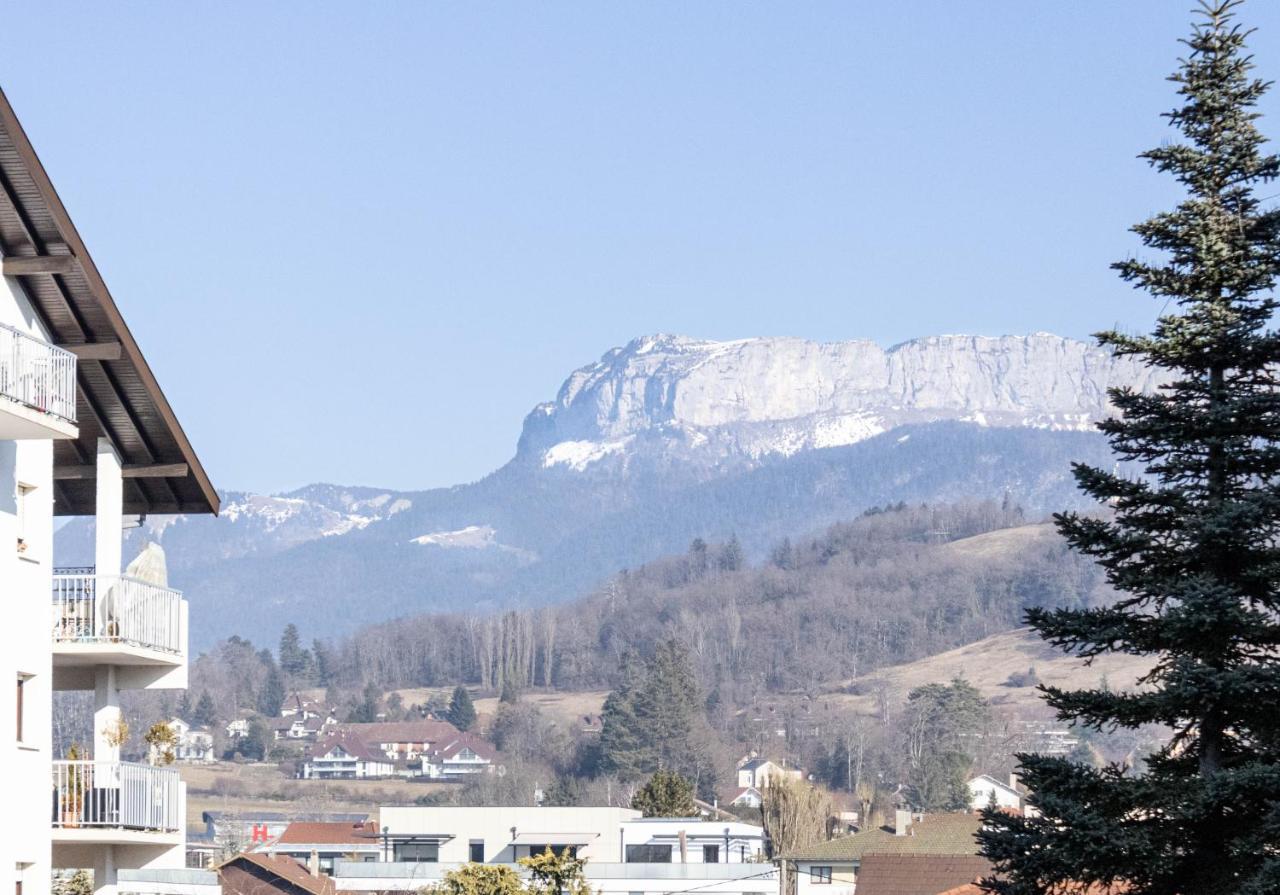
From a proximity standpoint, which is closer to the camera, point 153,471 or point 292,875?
point 153,471

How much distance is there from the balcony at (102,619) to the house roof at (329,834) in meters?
82.5

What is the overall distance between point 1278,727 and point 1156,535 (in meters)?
2.43

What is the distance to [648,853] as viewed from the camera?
340ft

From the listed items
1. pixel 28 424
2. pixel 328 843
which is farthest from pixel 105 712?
pixel 328 843

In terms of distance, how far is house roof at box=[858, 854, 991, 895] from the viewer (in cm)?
6725

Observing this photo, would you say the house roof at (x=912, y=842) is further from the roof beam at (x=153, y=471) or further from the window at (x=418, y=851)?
the roof beam at (x=153, y=471)

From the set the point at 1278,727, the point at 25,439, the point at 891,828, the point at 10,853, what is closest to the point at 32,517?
the point at 25,439

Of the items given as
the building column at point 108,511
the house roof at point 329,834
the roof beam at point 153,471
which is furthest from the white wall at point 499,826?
the building column at point 108,511

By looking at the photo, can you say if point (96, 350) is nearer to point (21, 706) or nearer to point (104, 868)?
point (21, 706)

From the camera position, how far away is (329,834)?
120 m

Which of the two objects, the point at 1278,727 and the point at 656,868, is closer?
the point at 1278,727

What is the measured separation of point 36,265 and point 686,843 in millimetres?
78253

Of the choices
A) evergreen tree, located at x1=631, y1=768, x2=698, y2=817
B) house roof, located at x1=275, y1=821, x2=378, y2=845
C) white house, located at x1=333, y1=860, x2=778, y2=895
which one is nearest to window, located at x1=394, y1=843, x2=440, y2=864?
house roof, located at x1=275, y1=821, x2=378, y2=845

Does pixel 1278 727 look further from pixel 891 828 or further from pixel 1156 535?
pixel 891 828
